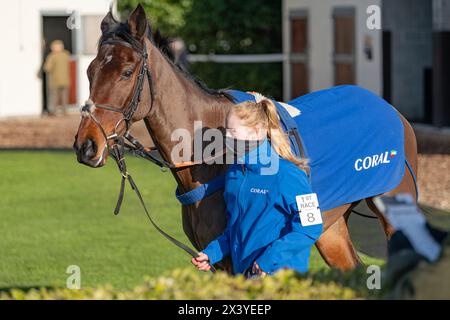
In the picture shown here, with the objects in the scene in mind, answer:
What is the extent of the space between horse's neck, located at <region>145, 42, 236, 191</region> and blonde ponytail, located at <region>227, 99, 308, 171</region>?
725 mm

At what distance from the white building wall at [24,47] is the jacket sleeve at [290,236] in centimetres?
1975

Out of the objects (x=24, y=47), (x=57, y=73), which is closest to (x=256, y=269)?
(x=57, y=73)

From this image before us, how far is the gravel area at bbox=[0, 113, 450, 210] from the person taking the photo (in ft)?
40.4

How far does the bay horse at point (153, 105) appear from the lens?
5.30 m

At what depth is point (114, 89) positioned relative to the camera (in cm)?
536

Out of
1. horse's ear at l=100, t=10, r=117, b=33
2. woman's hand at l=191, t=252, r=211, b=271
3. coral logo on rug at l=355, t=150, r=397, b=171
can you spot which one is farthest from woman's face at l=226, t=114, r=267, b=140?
coral logo on rug at l=355, t=150, r=397, b=171

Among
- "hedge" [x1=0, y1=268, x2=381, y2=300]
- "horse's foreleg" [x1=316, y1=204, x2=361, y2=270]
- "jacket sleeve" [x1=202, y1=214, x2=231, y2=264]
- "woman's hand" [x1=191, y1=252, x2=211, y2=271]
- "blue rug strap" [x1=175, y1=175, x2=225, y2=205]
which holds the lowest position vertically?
"horse's foreleg" [x1=316, y1=204, x2=361, y2=270]

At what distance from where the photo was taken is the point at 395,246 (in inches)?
133

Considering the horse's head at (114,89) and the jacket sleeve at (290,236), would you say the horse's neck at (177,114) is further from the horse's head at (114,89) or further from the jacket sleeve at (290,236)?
the jacket sleeve at (290,236)

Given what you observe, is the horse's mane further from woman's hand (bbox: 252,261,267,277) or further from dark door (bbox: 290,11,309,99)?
dark door (bbox: 290,11,309,99)

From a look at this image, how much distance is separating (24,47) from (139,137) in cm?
701

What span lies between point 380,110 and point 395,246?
9.18 ft
